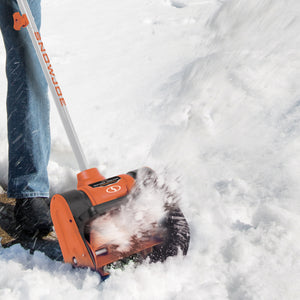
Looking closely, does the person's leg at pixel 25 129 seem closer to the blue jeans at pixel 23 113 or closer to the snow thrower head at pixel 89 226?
the blue jeans at pixel 23 113

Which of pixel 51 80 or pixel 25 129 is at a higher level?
pixel 51 80

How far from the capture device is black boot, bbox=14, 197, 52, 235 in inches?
58.2

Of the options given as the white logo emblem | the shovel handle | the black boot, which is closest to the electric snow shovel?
the white logo emblem

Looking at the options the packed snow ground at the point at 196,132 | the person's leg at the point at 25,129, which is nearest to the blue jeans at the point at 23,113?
the person's leg at the point at 25,129

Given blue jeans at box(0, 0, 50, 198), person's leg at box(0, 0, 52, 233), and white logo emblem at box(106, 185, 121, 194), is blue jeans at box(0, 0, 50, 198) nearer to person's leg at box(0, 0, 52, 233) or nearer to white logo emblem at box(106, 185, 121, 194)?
person's leg at box(0, 0, 52, 233)

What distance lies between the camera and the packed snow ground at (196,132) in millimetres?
972

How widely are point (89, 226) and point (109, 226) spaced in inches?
2.4

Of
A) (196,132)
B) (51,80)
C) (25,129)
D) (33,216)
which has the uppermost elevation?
(51,80)

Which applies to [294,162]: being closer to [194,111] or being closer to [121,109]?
[194,111]

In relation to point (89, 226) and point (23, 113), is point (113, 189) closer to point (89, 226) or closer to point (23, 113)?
point (89, 226)

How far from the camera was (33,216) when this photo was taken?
1.48 meters

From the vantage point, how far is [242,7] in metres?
2.59

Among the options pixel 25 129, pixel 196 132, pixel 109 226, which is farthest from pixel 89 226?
pixel 196 132

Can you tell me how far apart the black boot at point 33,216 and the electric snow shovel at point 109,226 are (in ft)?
1.29
